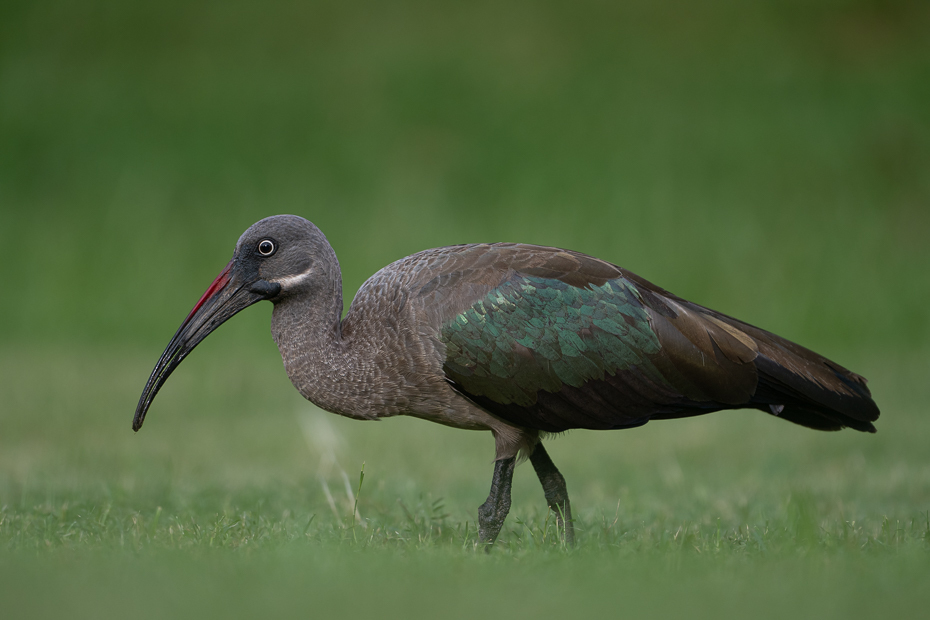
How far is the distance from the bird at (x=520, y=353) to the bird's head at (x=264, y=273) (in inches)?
0.5

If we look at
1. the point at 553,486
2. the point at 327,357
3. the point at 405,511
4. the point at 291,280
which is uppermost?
the point at 291,280

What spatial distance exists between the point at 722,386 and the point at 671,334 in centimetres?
40

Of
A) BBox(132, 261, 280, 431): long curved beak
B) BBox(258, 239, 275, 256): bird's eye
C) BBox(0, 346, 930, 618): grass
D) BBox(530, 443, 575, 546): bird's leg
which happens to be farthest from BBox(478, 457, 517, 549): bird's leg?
BBox(258, 239, 275, 256): bird's eye

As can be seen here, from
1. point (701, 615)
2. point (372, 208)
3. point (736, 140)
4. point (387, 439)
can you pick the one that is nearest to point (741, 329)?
point (701, 615)

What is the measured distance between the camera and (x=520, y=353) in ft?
17.6

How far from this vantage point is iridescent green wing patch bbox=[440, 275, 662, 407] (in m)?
5.33

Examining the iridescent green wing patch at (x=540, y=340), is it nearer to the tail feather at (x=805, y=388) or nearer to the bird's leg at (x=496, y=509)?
the bird's leg at (x=496, y=509)

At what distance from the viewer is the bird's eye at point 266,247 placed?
578 cm

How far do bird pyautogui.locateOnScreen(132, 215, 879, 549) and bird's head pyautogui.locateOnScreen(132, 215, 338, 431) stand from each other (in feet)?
0.04

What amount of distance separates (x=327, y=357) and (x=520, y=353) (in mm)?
1099

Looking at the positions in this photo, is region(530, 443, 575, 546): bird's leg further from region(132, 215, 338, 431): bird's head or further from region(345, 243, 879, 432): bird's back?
region(132, 215, 338, 431): bird's head

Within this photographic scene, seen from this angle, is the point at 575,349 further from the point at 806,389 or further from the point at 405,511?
the point at 405,511

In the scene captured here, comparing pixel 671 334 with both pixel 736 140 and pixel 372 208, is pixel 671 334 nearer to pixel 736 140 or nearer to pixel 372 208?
pixel 372 208

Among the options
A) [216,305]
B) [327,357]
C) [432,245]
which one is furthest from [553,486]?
[432,245]
